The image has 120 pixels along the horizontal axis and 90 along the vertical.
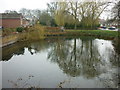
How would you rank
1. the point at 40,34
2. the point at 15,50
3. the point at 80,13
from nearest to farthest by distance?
the point at 15,50 < the point at 40,34 < the point at 80,13

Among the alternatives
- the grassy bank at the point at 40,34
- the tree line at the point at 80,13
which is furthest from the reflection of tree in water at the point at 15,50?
the tree line at the point at 80,13

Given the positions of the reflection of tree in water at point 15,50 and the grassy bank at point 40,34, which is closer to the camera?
the reflection of tree in water at point 15,50

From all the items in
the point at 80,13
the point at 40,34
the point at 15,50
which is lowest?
the point at 15,50

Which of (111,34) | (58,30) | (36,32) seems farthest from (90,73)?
(58,30)

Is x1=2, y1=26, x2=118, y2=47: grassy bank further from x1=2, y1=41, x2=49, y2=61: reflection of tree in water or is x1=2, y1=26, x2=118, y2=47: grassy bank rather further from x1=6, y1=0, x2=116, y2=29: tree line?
x1=6, y1=0, x2=116, y2=29: tree line

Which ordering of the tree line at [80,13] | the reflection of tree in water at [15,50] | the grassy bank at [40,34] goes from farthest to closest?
the tree line at [80,13] → the grassy bank at [40,34] → the reflection of tree in water at [15,50]

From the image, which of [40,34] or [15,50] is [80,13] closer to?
[40,34]

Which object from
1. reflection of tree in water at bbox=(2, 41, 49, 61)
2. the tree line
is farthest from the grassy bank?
the tree line

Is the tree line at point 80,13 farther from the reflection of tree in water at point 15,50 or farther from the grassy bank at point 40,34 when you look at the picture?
the reflection of tree in water at point 15,50

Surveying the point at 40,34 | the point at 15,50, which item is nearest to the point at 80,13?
the point at 40,34

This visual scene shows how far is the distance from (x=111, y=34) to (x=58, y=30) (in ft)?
41.5

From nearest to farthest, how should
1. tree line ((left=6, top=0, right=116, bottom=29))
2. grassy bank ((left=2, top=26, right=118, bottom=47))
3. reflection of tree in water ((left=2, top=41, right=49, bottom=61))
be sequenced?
reflection of tree in water ((left=2, top=41, right=49, bottom=61)), grassy bank ((left=2, top=26, right=118, bottom=47)), tree line ((left=6, top=0, right=116, bottom=29))

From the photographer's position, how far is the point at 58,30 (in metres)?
42.6

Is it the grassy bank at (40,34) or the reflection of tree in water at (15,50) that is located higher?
the grassy bank at (40,34)
